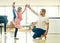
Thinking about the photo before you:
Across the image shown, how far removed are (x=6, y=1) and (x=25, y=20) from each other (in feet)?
5.06

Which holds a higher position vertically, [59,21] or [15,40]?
[59,21]

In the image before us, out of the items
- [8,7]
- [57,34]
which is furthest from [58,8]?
[57,34]

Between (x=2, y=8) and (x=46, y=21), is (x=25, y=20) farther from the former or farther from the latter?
(x=46, y=21)

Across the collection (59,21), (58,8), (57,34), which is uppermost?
(58,8)

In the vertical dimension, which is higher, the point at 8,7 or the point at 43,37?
the point at 8,7

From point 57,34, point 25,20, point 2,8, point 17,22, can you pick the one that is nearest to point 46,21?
point 17,22

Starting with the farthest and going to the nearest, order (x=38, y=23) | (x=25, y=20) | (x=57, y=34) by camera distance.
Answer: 1. (x=25, y=20)
2. (x=57, y=34)
3. (x=38, y=23)

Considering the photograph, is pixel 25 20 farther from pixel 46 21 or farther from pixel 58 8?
pixel 46 21

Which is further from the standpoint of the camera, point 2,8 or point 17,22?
point 2,8

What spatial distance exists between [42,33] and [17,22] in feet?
2.66

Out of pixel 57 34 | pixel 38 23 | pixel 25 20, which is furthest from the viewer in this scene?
pixel 25 20

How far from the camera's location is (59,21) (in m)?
6.87

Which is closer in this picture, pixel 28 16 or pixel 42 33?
pixel 42 33

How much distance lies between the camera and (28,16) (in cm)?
962
